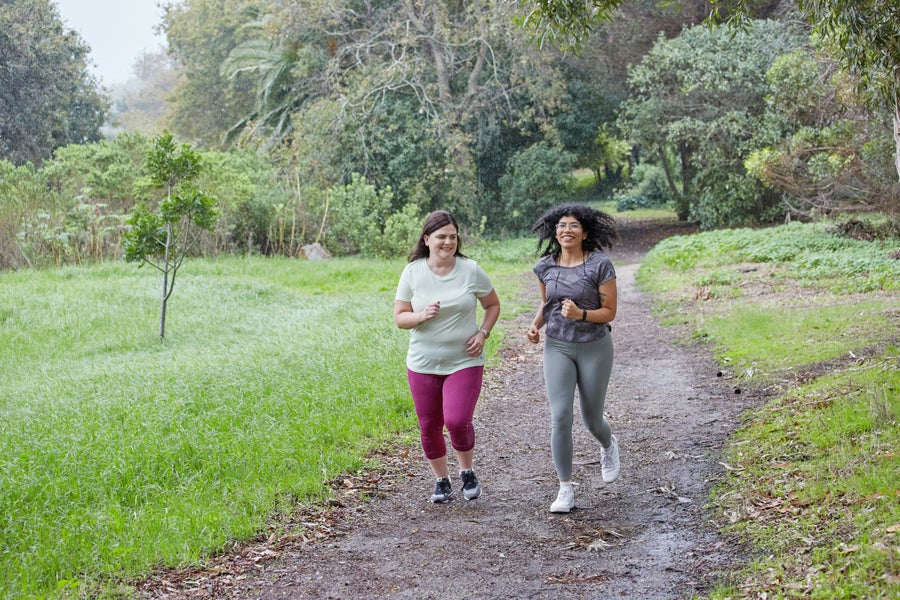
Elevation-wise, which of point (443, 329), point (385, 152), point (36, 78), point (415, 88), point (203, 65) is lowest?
point (443, 329)

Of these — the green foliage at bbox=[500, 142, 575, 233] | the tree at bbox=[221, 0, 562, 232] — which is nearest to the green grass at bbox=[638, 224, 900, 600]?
the tree at bbox=[221, 0, 562, 232]

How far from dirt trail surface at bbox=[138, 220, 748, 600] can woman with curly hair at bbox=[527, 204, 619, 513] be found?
0.47 meters

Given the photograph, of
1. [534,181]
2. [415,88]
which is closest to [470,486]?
[415,88]

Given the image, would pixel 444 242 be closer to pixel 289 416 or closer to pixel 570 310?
pixel 570 310

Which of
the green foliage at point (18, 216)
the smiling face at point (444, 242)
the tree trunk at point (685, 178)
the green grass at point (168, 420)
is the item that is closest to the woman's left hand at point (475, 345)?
the smiling face at point (444, 242)

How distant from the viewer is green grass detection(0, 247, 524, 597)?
16.9 feet

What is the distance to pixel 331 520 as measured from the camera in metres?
5.68

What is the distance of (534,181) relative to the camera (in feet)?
90.8

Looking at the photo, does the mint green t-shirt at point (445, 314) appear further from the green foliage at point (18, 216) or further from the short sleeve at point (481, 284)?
the green foliage at point (18, 216)

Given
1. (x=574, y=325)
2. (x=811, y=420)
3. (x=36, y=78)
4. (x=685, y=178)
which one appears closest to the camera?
(x=574, y=325)

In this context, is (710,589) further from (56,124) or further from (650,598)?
(56,124)

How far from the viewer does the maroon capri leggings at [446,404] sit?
216 inches

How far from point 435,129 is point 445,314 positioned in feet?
68.1

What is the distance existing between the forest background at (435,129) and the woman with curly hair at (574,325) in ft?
44.6
